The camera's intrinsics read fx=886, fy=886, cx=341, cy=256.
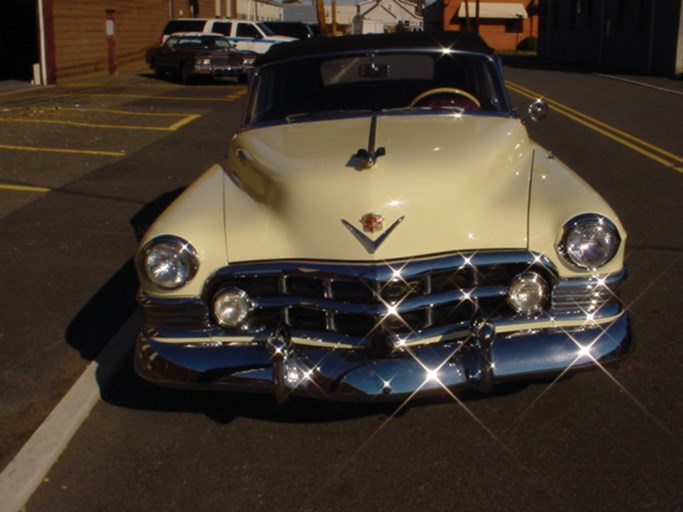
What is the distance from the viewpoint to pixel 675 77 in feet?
92.7

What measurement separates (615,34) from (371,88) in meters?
33.2

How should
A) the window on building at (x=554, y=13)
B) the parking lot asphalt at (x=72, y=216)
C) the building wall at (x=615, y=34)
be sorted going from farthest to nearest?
1. the window on building at (x=554, y=13)
2. the building wall at (x=615, y=34)
3. the parking lot asphalt at (x=72, y=216)

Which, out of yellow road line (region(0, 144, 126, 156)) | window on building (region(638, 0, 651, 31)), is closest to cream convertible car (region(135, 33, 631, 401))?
yellow road line (region(0, 144, 126, 156))

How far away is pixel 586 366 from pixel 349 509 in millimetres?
1186

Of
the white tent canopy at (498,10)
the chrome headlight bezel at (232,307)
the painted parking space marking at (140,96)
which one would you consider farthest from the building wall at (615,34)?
the chrome headlight bezel at (232,307)

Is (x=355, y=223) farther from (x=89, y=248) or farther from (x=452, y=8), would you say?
(x=452, y=8)

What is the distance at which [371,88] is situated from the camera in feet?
18.6

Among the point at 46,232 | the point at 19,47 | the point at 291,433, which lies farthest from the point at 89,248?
the point at 19,47

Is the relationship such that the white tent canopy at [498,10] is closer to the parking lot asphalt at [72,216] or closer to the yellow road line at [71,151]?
the parking lot asphalt at [72,216]

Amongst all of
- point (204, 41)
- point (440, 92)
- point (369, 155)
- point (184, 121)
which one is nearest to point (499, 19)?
point (204, 41)

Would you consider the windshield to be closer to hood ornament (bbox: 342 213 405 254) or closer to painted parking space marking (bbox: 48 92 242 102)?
hood ornament (bbox: 342 213 405 254)

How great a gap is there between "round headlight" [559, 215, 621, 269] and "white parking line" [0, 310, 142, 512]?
2.36m

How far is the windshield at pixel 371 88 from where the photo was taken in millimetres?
5414

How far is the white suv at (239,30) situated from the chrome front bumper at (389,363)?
24561mm
